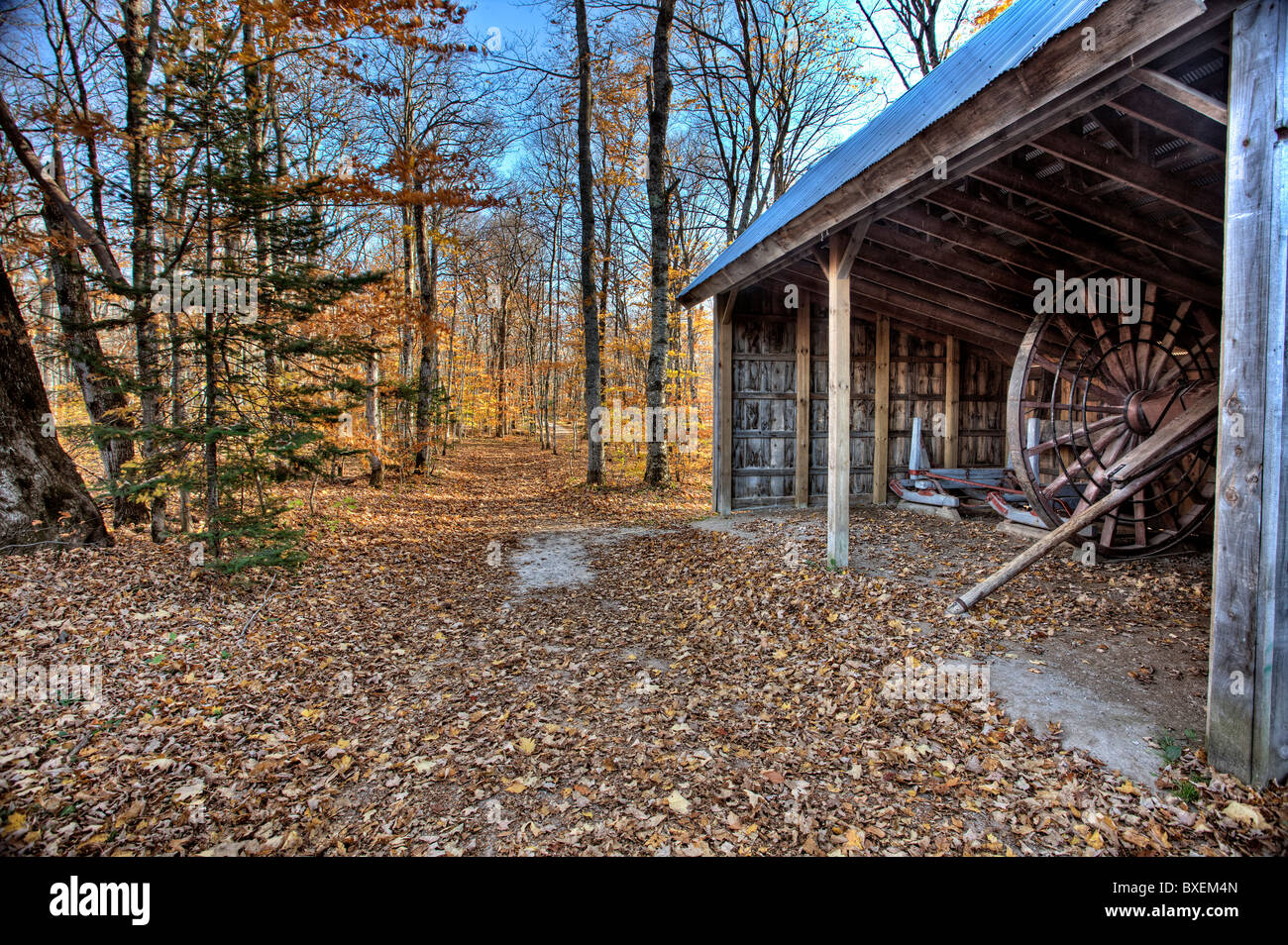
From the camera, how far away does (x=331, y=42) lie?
687cm

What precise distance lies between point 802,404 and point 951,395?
108 inches

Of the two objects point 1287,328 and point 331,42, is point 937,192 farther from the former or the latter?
point 331,42

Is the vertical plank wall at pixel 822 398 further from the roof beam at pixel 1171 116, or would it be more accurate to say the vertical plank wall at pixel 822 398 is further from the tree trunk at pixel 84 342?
the tree trunk at pixel 84 342

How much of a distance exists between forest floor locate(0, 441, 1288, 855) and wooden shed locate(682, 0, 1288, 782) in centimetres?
81

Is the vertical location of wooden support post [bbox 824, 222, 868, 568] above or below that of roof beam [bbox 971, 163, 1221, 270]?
below

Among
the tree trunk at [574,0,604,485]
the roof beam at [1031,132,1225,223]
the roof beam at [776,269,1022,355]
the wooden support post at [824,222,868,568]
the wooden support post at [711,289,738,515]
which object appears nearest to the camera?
the roof beam at [1031,132,1225,223]

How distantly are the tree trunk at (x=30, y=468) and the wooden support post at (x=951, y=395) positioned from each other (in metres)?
12.3

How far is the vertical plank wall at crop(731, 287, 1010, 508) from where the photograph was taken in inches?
396

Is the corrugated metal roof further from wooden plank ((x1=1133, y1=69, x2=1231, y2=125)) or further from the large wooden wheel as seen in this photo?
the large wooden wheel

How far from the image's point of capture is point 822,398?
33.5 feet

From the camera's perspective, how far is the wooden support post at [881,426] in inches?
395

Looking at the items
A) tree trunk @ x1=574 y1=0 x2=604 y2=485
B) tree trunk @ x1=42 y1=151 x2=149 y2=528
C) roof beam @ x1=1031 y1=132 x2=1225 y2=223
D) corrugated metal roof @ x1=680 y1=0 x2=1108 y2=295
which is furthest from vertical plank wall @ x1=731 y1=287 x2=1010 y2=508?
tree trunk @ x1=42 y1=151 x2=149 y2=528
